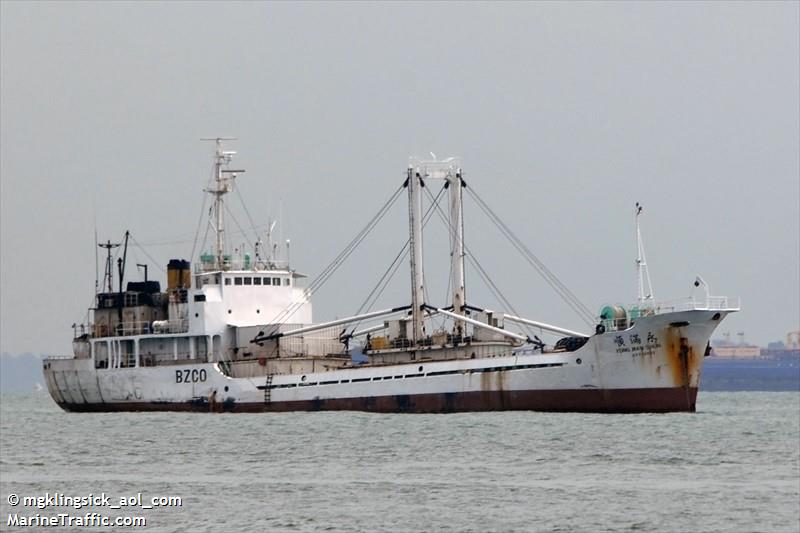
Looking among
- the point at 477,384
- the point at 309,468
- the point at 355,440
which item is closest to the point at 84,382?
the point at 477,384

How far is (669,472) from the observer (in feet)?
125

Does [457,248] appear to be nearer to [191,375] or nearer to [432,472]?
[191,375]

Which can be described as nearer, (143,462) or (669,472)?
(669,472)

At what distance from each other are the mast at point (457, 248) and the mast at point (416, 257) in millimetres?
1438

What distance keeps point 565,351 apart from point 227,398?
16856 millimetres

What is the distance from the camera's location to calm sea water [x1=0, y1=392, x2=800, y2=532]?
102 ft

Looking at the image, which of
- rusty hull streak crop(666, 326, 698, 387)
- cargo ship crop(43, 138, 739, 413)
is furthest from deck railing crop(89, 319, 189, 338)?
rusty hull streak crop(666, 326, 698, 387)

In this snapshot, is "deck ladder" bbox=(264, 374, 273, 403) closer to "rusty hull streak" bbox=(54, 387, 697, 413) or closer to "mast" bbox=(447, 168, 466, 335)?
"rusty hull streak" bbox=(54, 387, 697, 413)

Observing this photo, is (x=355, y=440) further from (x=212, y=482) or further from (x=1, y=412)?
(x=1, y=412)

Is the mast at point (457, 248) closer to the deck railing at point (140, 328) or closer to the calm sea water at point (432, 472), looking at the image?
the calm sea water at point (432, 472)

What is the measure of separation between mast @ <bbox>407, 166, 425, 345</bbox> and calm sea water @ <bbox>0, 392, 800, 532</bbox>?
6.43 metres

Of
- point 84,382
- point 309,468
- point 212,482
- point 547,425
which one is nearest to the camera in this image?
point 212,482

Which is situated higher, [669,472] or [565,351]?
[565,351]

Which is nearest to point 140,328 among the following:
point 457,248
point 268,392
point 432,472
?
point 268,392
